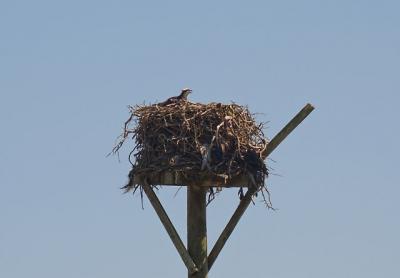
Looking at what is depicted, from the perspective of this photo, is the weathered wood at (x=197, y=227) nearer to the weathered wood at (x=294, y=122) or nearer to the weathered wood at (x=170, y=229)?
the weathered wood at (x=170, y=229)

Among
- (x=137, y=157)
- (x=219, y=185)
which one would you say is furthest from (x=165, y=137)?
(x=219, y=185)

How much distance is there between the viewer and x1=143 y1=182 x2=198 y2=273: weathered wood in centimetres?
946

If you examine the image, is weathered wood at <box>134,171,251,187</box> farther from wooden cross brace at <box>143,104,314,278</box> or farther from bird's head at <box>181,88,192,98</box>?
bird's head at <box>181,88,192,98</box>

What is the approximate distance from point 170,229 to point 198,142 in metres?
1.14

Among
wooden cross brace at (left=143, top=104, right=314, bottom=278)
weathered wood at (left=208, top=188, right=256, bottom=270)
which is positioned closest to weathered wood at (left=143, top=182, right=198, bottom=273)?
wooden cross brace at (left=143, top=104, right=314, bottom=278)

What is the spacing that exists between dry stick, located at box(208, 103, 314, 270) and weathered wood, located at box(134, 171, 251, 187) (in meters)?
0.15

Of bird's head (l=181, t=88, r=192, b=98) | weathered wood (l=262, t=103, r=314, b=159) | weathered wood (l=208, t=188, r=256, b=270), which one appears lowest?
weathered wood (l=208, t=188, r=256, b=270)

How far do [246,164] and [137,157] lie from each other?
1.32m

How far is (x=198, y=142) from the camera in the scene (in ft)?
33.5

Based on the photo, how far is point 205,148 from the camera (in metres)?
10.1

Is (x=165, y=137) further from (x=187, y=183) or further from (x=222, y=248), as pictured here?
(x=222, y=248)

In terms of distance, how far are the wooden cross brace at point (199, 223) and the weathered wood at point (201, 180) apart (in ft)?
0.30

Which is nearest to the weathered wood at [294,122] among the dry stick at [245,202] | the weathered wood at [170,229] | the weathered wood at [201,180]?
the dry stick at [245,202]

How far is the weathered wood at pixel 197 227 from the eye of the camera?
31.5ft
